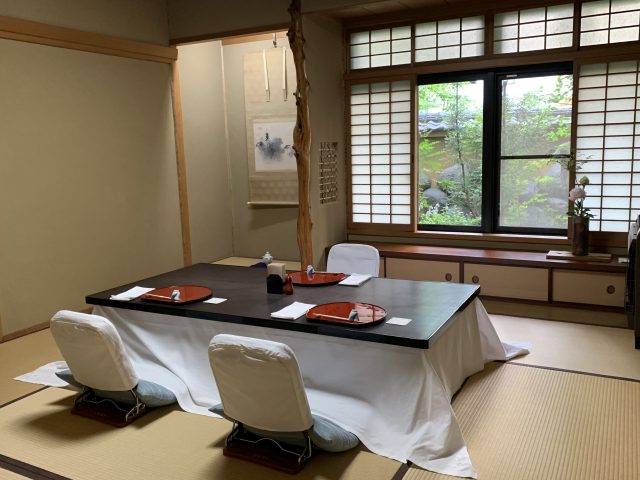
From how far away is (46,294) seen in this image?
4.55m

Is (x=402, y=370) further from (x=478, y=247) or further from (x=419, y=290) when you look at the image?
(x=478, y=247)

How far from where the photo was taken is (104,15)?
4.93 metres

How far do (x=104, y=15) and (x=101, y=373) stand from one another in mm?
3465

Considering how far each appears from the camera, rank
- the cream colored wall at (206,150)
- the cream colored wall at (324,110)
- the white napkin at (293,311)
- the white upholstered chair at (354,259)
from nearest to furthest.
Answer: the white napkin at (293,311) → the white upholstered chair at (354,259) → the cream colored wall at (324,110) → the cream colored wall at (206,150)

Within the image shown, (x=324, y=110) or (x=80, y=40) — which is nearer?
(x=80, y=40)

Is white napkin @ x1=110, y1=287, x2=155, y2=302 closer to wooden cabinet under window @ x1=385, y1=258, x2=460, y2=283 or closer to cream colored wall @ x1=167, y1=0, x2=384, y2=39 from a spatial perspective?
wooden cabinet under window @ x1=385, y1=258, x2=460, y2=283

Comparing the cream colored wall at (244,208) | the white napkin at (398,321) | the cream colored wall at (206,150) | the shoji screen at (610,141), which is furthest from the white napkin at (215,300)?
the shoji screen at (610,141)

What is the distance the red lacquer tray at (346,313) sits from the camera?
2.70 m

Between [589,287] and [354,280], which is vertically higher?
[354,280]

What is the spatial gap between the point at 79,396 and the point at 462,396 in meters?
2.06

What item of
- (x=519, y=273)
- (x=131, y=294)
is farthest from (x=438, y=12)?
(x=131, y=294)

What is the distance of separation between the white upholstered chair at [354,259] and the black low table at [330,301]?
0.46m

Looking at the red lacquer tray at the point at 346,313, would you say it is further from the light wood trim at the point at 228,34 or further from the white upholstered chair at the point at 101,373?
the light wood trim at the point at 228,34

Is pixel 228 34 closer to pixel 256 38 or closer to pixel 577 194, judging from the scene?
pixel 256 38
